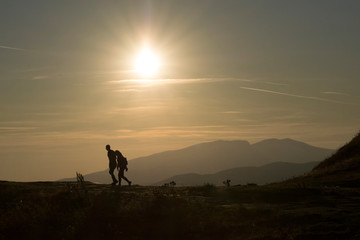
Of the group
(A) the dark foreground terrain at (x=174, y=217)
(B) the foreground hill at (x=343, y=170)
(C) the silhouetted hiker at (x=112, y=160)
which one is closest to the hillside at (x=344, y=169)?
(B) the foreground hill at (x=343, y=170)

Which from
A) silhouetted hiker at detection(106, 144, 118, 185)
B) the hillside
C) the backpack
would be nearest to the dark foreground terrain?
the hillside

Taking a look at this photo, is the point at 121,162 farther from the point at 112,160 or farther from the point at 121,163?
the point at 112,160

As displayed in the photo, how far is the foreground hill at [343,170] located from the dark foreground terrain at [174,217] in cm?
610

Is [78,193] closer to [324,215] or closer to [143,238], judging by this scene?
[143,238]

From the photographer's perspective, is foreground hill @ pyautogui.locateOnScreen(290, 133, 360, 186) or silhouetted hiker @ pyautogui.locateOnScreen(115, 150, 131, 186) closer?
foreground hill @ pyautogui.locateOnScreen(290, 133, 360, 186)

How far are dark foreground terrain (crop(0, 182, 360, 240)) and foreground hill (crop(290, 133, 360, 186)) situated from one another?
6105 mm

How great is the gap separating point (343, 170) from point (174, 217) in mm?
17584

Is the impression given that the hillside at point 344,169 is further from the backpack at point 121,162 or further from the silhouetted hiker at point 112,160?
the silhouetted hiker at point 112,160

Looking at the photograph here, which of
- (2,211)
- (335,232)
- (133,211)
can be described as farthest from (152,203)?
(335,232)

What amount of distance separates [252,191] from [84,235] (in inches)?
380

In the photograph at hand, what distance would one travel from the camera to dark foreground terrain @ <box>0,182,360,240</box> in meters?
14.9

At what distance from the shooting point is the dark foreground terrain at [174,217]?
1491cm

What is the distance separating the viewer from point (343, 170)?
1193 inches

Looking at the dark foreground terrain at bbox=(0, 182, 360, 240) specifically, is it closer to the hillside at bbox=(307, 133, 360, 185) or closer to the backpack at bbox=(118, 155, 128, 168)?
the hillside at bbox=(307, 133, 360, 185)
